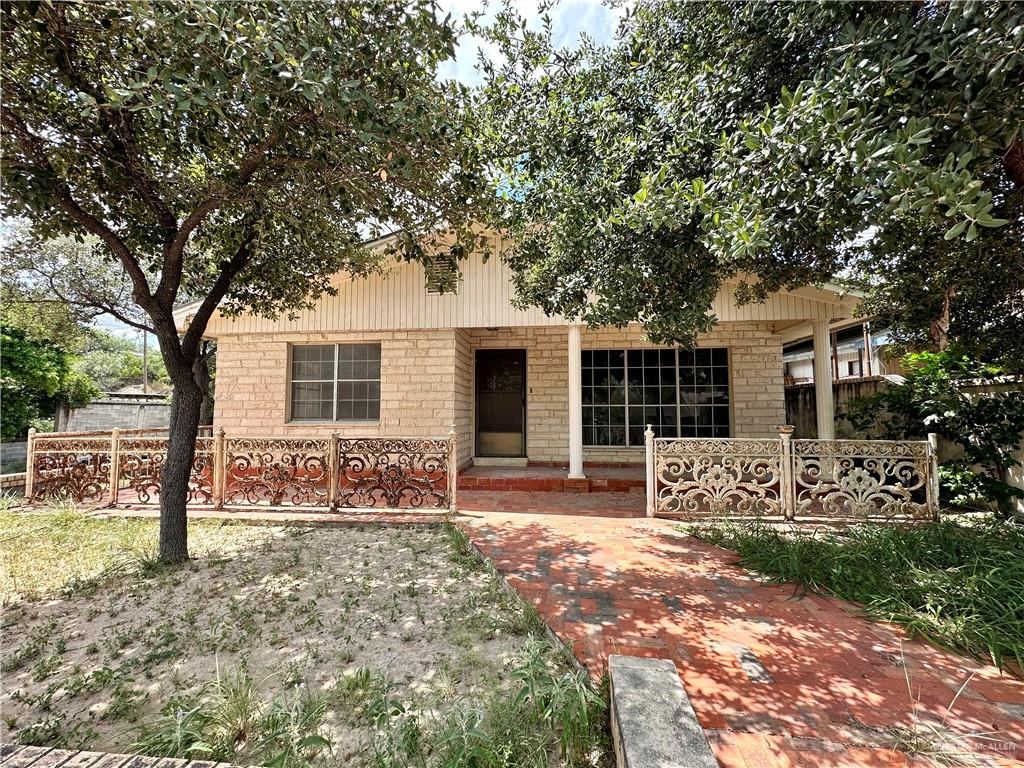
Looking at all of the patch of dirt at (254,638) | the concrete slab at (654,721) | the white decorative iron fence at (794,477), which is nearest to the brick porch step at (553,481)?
the white decorative iron fence at (794,477)

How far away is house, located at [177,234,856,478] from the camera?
25.5 feet

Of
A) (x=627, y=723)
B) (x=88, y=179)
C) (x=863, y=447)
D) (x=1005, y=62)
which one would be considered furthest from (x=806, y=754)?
(x=88, y=179)

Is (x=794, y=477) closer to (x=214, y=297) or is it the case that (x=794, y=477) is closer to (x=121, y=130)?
(x=214, y=297)

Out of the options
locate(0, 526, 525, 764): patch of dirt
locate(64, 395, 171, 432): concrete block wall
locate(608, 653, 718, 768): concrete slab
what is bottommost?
locate(0, 526, 525, 764): patch of dirt

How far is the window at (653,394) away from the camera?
8.91m

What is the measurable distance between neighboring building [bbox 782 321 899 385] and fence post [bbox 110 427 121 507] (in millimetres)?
16058

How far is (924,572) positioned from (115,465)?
9794 mm

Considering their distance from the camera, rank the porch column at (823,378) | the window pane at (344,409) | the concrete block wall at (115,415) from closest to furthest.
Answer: the porch column at (823,378) → the window pane at (344,409) → the concrete block wall at (115,415)

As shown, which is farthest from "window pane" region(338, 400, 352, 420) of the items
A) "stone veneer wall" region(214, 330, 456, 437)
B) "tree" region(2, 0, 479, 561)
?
"tree" region(2, 0, 479, 561)

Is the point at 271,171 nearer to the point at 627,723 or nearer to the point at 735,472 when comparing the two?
the point at 627,723

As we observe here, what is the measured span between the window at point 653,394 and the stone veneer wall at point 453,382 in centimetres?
27

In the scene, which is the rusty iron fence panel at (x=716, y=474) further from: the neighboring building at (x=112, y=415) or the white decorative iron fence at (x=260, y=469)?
the neighboring building at (x=112, y=415)

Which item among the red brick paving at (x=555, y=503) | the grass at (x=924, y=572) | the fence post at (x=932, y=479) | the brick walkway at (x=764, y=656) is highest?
the fence post at (x=932, y=479)

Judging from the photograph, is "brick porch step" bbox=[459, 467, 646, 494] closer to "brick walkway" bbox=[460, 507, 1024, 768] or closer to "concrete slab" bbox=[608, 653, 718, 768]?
"brick walkway" bbox=[460, 507, 1024, 768]
